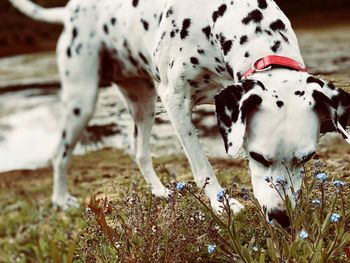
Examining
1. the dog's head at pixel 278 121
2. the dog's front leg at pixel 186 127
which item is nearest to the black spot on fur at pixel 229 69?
the dog's front leg at pixel 186 127

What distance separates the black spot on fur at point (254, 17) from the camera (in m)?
4.00

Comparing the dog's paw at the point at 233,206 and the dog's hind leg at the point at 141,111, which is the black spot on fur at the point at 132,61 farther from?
the dog's paw at the point at 233,206

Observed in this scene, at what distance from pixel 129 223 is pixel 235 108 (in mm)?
718

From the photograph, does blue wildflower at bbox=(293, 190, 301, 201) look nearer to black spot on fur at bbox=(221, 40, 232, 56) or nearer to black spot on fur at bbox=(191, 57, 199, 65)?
black spot on fur at bbox=(221, 40, 232, 56)

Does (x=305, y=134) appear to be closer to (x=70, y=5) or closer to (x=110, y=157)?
(x=70, y=5)

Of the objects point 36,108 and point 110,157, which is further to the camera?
point 36,108

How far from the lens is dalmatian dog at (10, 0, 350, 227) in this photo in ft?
11.2

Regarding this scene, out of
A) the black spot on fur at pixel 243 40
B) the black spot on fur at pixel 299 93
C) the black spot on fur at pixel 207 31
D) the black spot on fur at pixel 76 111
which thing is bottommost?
the black spot on fur at pixel 76 111

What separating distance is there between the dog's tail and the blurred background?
2.52 feet

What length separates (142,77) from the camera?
18.5ft

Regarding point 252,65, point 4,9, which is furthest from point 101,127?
point 4,9

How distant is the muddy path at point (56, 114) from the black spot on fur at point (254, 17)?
1093 mm

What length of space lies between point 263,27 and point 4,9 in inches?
736

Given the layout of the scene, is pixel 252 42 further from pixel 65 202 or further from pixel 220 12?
pixel 65 202
